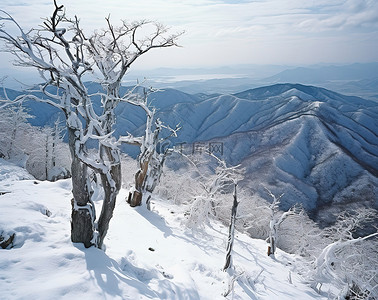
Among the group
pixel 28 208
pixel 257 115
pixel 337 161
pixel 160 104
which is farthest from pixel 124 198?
pixel 160 104

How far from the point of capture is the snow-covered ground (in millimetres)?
5719

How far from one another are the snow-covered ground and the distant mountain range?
10234 millimetres

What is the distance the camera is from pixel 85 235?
7.57m

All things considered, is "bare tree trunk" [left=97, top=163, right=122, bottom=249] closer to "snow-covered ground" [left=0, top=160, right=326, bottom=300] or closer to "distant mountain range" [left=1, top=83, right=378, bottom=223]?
"snow-covered ground" [left=0, top=160, right=326, bottom=300]

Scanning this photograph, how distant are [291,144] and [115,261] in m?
87.5

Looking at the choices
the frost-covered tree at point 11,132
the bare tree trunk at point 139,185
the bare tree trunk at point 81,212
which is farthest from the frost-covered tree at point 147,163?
the frost-covered tree at point 11,132

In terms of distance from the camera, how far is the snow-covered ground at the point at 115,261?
5719 millimetres

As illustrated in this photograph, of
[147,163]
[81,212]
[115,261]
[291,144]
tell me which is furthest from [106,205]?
[291,144]

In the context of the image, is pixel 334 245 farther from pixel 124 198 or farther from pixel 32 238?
pixel 32 238

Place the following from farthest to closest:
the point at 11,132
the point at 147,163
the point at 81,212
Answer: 1. the point at 11,132
2. the point at 147,163
3. the point at 81,212

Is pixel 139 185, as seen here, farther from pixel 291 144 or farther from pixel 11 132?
pixel 291 144

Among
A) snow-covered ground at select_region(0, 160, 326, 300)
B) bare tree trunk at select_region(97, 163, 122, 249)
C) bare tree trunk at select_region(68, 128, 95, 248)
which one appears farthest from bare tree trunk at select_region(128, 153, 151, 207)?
bare tree trunk at select_region(68, 128, 95, 248)

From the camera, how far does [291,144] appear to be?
281 feet

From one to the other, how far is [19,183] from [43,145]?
2419 centimetres
